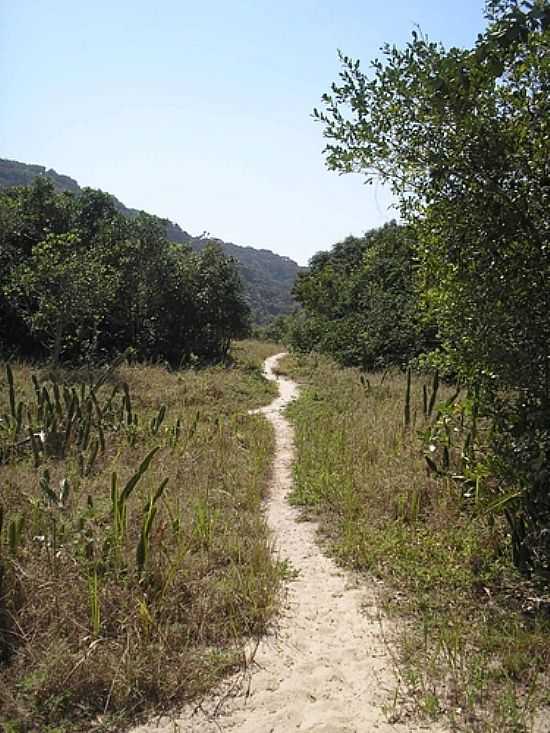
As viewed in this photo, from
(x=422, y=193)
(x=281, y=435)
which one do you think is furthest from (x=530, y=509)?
(x=281, y=435)

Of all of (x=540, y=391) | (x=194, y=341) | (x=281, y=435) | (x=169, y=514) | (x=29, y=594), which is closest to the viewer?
(x=29, y=594)

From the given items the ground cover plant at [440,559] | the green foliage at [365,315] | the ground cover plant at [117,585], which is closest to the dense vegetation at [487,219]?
the ground cover plant at [440,559]

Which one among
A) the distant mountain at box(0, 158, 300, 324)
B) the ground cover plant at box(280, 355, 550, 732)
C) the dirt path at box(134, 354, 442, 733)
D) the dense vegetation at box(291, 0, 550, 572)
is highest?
the distant mountain at box(0, 158, 300, 324)

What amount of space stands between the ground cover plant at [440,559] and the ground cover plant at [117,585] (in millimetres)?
997

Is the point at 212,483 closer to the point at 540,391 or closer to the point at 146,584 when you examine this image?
the point at 146,584

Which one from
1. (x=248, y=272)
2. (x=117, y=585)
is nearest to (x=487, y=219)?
(x=117, y=585)

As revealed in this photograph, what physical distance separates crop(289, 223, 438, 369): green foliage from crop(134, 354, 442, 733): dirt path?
10.8 m

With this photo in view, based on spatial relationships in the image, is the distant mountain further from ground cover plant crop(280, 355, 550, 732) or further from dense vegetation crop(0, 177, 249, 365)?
ground cover plant crop(280, 355, 550, 732)

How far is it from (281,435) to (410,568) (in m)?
5.79

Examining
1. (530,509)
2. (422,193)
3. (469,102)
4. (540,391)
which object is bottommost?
(530,509)

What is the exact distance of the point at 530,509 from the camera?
4359 millimetres

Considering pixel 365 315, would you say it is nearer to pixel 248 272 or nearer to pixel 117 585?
pixel 117 585

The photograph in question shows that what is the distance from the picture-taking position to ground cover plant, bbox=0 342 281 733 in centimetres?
308

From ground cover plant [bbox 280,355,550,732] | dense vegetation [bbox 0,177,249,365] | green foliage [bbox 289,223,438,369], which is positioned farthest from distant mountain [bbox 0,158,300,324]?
ground cover plant [bbox 280,355,550,732]
